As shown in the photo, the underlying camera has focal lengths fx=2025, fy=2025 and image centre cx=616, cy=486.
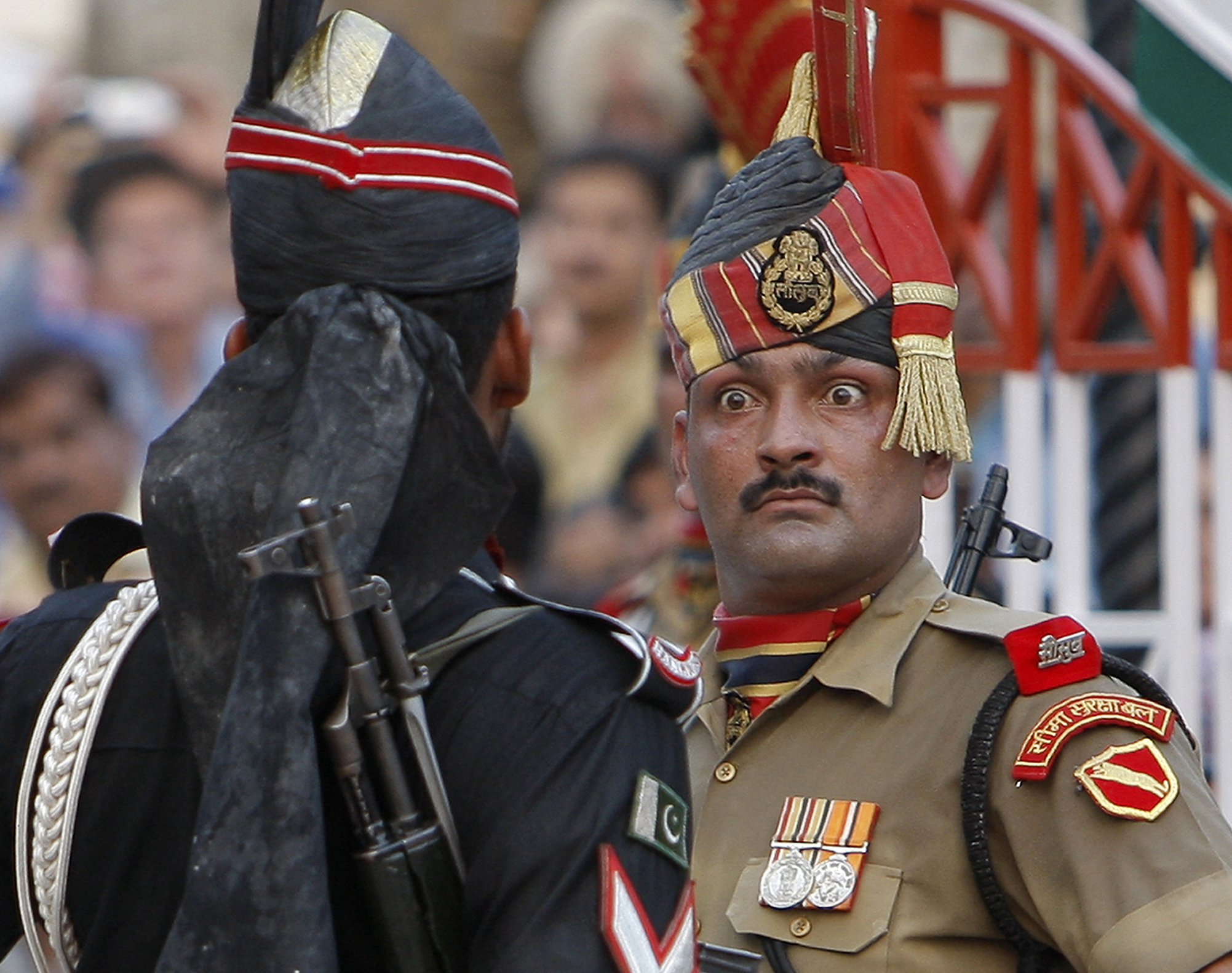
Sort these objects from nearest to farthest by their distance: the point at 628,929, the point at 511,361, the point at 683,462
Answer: the point at 628,929 < the point at 511,361 < the point at 683,462

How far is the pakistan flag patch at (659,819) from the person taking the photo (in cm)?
179

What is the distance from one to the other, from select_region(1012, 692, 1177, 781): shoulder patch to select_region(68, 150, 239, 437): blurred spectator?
4.73 meters

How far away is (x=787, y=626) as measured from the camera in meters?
2.73

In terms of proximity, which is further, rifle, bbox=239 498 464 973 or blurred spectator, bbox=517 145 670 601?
blurred spectator, bbox=517 145 670 601

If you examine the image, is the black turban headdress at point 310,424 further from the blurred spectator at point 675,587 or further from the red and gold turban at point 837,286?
the blurred spectator at point 675,587

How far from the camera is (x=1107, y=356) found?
4355mm

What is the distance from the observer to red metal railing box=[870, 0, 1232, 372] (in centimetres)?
428

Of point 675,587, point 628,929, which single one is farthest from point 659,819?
point 675,587

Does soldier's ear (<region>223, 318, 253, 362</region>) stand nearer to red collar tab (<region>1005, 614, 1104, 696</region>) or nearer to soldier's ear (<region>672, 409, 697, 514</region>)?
soldier's ear (<region>672, 409, 697, 514</region>)

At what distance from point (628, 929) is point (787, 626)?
102 cm

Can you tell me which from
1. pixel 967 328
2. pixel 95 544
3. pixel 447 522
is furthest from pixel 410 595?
pixel 967 328

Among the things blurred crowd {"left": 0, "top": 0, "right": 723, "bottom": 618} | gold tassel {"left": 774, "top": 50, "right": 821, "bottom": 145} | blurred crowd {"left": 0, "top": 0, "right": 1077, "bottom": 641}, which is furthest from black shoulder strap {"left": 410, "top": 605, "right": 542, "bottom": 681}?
blurred crowd {"left": 0, "top": 0, "right": 723, "bottom": 618}

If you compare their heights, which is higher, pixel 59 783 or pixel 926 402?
pixel 926 402

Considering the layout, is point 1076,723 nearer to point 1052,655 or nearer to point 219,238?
point 1052,655
